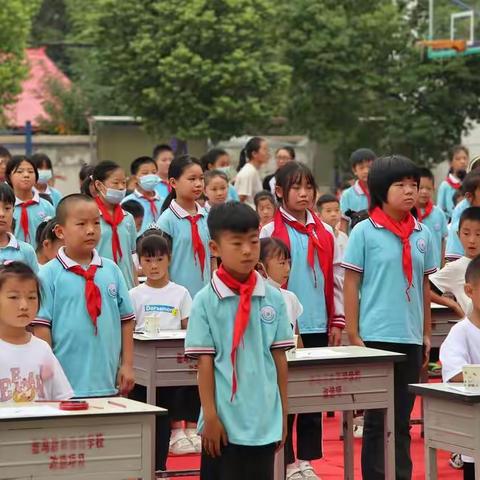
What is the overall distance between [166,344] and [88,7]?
28353 millimetres

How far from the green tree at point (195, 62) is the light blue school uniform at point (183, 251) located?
58.6ft

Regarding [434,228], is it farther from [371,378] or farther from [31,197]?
[371,378]

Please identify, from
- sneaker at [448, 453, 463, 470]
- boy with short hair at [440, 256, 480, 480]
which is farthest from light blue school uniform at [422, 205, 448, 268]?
boy with short hair at [440, 256, 480, 480]

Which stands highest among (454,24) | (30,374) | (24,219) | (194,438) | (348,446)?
(454,24)

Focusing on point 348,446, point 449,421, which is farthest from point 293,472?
point 449,421

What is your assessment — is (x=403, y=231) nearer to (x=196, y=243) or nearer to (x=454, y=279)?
(x=454, y=279)

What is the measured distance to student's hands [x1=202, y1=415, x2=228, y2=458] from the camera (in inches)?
217

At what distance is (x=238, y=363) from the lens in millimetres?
5566

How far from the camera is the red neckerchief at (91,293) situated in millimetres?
6730

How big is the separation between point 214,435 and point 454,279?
3.06 meters

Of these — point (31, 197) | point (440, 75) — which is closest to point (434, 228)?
point (31, 197)

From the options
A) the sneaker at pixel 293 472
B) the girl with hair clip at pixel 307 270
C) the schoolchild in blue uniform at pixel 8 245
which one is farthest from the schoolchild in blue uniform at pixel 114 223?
the sneaker at pixel 293 472

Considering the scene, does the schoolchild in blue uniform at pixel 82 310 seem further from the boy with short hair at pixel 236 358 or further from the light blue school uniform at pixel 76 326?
the boy with short hair at pixel 236 358

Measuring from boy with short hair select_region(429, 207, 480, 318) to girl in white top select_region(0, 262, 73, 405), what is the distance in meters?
2.80
